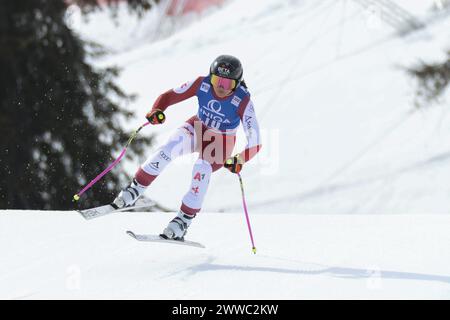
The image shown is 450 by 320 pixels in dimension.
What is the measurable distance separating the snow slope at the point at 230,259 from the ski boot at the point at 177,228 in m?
0.19

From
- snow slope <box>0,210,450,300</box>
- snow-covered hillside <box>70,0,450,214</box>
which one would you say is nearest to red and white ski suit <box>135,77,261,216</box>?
snow slope <box>0,210,450,300</box>

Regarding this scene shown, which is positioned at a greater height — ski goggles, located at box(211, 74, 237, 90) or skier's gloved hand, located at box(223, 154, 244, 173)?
ski goggles, located at box(211, 74, 237, 90)

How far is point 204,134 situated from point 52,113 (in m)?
5.79

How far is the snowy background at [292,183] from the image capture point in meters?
4.81

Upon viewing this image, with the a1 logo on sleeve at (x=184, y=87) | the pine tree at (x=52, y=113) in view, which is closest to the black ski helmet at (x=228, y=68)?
the a1 logo on sleeve at (x=184, y=87)

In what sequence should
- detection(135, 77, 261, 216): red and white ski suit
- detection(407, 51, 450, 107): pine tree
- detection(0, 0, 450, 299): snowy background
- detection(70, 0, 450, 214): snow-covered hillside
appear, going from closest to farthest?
detection(0, 0, 450, 299): snowy background, detection(135, 77, 261, 216): red and white ski suit, detection(407, 51, 450, 107): pine tree, detection(70, 0, 450, 214): snow-covered hillside

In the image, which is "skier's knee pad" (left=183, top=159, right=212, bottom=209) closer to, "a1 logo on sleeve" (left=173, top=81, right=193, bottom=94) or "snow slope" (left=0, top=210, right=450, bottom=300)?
"snow slope" (left=0, top=210, right=450, bottom=300)

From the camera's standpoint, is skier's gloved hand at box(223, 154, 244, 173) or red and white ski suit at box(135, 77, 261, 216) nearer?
skier's gloved hand at box(223, 154, 244, 173)

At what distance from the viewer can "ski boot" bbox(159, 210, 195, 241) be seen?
17.9ft

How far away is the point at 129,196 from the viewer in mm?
5480

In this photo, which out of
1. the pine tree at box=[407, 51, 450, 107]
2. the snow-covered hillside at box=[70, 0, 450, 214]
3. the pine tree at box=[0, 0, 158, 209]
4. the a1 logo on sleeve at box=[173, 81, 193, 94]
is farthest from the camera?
the snow-covered hillside at box=[70, 0, 450, 214]

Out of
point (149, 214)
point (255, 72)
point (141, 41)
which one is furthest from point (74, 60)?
point (141, 41)

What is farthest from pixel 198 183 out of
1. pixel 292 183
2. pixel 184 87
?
pixel 292 183

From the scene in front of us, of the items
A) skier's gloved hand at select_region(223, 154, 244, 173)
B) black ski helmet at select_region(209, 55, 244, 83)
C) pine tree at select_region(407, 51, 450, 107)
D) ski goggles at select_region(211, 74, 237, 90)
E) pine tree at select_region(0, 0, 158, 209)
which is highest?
pine tree at select_region(407, 51, 450, 107)
